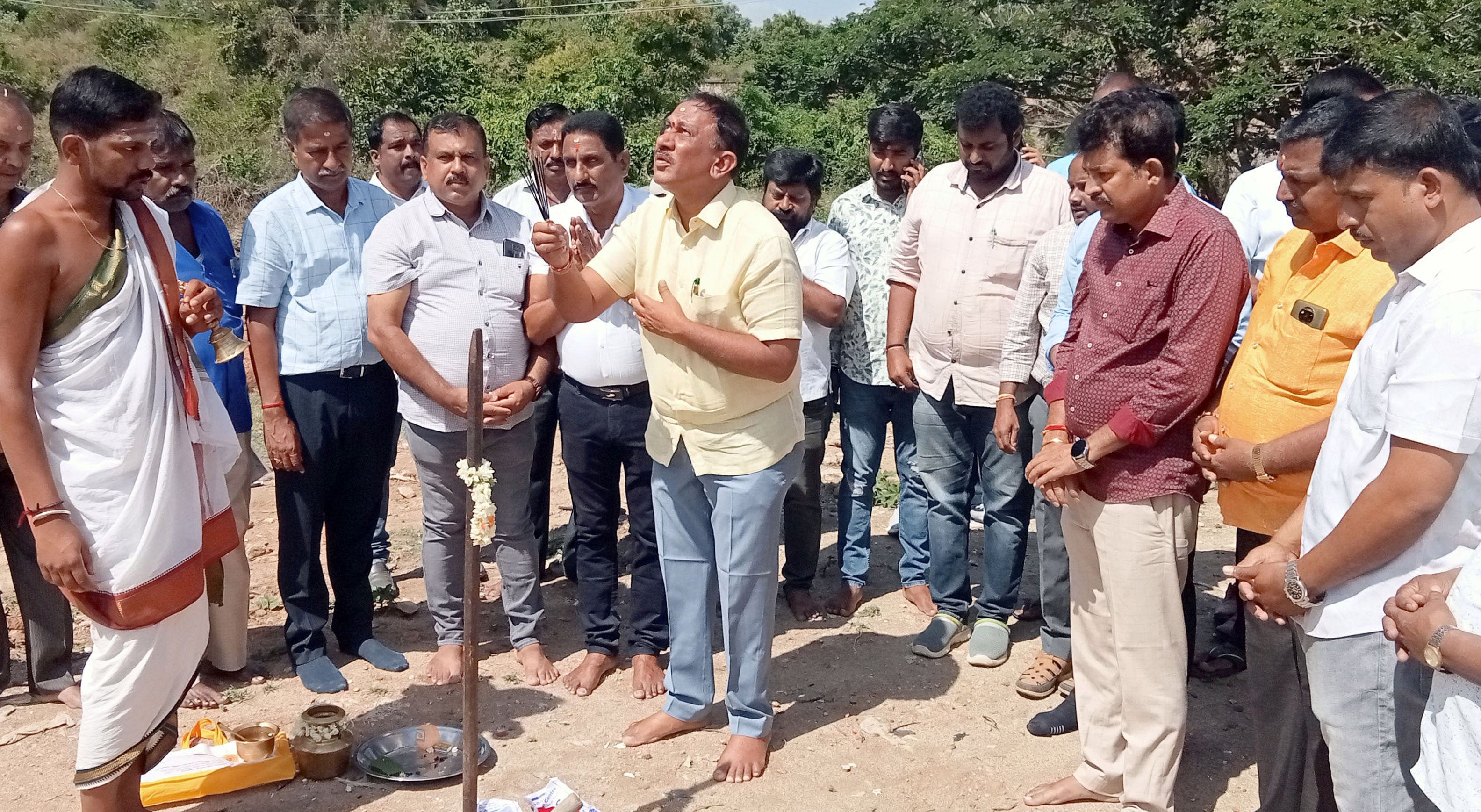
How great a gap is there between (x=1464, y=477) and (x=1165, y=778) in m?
1.61

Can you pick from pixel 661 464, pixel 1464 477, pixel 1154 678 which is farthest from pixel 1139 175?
pixel 661 464

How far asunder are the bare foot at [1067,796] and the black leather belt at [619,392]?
2102 mm

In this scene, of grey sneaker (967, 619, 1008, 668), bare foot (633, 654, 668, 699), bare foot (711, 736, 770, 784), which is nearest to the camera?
bare foot (711, 736, 770, 784)

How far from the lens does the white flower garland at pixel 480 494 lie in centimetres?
289

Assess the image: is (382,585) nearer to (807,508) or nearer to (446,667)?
(446,667)

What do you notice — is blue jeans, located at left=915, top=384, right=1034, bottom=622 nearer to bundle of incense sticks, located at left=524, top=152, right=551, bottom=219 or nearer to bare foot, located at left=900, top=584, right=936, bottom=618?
bare foot, located at left=900, top=584, right=936, bottom=618

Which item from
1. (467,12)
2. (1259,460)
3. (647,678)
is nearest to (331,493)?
(647,678)

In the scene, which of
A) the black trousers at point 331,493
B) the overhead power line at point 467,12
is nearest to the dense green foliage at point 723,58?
the overhead power line at point 467,12

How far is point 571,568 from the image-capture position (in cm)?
597

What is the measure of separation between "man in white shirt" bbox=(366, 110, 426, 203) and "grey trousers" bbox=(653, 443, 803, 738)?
266cm

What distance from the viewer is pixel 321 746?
12.9ft

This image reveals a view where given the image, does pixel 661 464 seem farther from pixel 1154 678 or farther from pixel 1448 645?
pixel 1448 645

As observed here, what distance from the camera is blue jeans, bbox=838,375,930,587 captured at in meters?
5.51

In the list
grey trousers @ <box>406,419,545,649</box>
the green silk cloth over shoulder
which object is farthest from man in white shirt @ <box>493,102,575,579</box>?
the green silk cloth over shoulder
